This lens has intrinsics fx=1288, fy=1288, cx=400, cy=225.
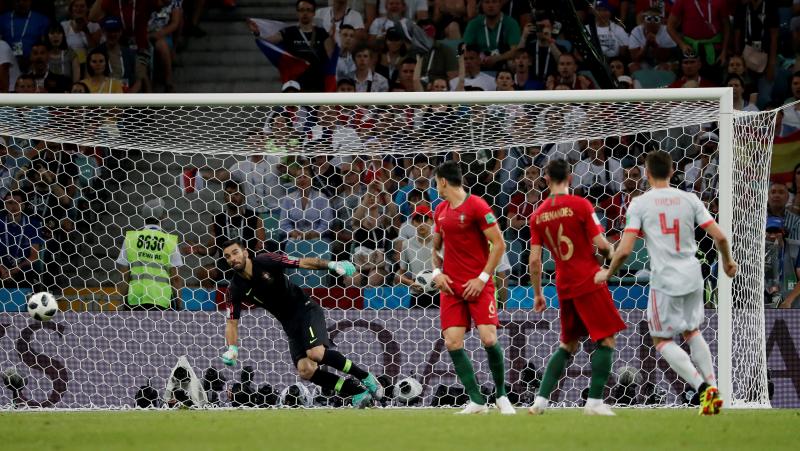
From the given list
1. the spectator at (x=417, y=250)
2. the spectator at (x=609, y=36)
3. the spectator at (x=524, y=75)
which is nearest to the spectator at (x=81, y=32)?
the spectator at (x=524, y=75)

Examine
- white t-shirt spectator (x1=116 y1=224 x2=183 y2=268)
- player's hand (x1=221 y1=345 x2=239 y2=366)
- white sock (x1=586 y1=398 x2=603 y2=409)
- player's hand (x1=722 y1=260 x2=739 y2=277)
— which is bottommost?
player's hand (x1=221 y1=345 x2=239 y2=366)

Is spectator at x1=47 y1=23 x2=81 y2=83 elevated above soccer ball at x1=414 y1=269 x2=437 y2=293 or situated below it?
above

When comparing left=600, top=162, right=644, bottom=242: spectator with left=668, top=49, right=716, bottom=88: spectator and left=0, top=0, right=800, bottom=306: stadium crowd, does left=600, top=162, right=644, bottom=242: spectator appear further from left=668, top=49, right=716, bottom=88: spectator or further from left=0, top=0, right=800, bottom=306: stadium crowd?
left=668, top=49, right=716, bottom=88: spectator

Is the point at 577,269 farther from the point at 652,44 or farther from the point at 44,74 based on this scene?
the point at 44,74

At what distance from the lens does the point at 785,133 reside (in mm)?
15953

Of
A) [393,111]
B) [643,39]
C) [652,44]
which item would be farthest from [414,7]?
[393,111]

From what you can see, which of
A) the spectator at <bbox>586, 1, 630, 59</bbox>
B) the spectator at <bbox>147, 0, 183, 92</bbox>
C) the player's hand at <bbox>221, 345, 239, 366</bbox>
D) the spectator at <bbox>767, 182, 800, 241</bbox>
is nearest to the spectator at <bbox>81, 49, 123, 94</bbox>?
the spectator at <bbox>147, 0, 183, 92</bbox>

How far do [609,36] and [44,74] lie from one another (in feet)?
24.2

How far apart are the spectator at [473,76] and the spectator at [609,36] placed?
1541 millimetres

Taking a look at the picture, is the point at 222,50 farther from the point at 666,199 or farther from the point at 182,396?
the point at 666,199

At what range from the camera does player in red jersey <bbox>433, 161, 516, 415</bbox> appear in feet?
31.4

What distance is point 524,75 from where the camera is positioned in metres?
16.1

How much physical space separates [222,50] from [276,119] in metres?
5.28

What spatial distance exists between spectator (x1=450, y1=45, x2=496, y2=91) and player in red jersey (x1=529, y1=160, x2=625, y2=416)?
691 cm
